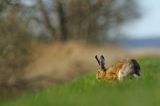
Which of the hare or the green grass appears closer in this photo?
the green grass

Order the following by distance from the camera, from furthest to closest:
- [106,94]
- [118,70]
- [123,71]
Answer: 1. [118,70]
2. [123,71]
3. [106,94]

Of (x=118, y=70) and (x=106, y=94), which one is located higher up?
(x=118, y=70)

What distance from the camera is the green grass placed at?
34.8 feet

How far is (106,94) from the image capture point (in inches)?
454

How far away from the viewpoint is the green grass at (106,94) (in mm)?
10617

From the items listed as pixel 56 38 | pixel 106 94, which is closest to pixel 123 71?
pixel 106 94

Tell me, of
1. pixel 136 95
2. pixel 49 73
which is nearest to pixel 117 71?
pixel 136 95

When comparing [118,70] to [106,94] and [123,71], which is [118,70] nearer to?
[123,71]

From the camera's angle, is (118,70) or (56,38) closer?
(118,70)

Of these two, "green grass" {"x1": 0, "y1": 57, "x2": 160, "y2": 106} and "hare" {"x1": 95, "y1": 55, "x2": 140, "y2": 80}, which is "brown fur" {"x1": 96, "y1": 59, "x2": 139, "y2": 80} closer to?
"hare" {"x1": 95, "y1": 55, "x2": 140, "y2": 80}

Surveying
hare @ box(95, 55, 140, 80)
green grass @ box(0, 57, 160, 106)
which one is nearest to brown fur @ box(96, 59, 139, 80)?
hare @ box(95, 55, 140, 80)

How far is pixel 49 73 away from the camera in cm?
3002

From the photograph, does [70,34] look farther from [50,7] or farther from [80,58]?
[80,58]

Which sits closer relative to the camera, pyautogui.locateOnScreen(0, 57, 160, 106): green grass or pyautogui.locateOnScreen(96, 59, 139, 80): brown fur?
pyautogui.locateOnScreen(0, 57, 160, 106): green grass
